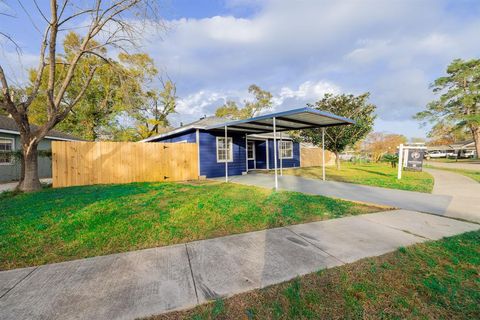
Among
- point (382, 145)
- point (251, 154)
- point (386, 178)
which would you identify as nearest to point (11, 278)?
point (386, 178)

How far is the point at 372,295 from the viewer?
1.97 m

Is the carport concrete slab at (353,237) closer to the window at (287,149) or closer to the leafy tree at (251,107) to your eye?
the window at (287,149)

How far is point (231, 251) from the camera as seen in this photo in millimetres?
2869

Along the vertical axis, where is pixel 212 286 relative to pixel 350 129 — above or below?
below

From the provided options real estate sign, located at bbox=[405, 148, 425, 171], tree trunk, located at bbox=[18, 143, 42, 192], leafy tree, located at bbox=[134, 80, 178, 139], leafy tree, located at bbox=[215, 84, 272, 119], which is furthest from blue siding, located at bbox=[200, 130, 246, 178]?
leafy tree, located at bbox=[215, 84, 272, 119]

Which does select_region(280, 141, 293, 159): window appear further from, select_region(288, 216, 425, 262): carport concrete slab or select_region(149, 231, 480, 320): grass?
select_region(149, 231, 480, 320): grass

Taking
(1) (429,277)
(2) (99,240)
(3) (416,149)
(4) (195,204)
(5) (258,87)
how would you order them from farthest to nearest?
(5) (258,87), (3) (416,149), (4) (195,204), (2) (99,240), (1) (429,277)

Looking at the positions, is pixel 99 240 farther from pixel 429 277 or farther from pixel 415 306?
pixel 429 277

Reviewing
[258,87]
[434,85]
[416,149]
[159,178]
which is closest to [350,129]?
[416,149]

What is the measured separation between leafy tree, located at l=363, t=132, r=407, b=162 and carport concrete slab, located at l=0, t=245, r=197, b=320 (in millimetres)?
29400

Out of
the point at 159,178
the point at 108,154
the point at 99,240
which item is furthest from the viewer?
the point at 159,178

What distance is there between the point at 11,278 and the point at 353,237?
4.53 m

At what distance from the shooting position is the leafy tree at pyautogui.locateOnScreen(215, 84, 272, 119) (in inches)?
1219

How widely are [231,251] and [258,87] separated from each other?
30.6 meters
